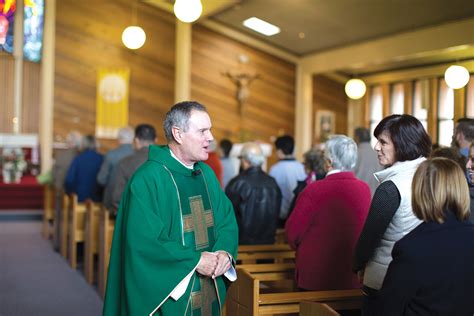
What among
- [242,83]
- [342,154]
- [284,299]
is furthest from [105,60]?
[284,299]

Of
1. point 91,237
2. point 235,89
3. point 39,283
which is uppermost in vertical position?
A: point 235,89

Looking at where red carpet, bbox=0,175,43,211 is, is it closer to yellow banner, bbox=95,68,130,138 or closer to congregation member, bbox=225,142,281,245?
yellow banner, bbox=95,68,130,138

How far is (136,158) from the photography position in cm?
528

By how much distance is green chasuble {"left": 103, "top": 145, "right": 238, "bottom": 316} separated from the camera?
2.36 m

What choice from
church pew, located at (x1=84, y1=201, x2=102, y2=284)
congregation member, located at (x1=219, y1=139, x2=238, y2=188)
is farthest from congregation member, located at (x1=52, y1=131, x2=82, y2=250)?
congregation member, located at (x1=219, y1=139, x2=238, y2=188)

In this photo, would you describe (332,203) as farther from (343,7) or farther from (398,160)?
(343,7)

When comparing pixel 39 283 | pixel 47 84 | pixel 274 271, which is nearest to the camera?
pixel 274 271

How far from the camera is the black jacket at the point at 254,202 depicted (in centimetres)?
468

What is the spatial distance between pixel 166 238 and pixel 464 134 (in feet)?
8.46

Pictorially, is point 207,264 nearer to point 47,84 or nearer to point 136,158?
point 136,158

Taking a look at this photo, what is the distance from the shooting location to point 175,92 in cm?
1256

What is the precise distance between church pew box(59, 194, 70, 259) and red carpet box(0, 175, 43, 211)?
12.3 feet

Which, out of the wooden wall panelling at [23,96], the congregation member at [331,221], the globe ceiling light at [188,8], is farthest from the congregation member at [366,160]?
the wooden wall panelling at [23,96]

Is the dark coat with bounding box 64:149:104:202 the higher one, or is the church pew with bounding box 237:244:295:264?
the dark coat with bounding box 64:149:104:202
